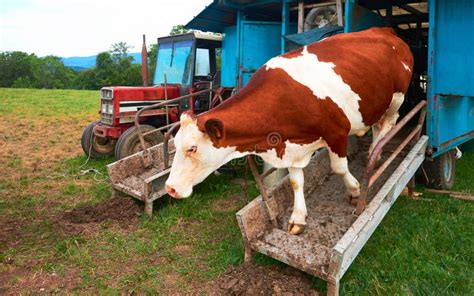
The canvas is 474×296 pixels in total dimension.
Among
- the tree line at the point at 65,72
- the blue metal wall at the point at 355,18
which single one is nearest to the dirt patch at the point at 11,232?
the blue metal wall at the point at 355,18

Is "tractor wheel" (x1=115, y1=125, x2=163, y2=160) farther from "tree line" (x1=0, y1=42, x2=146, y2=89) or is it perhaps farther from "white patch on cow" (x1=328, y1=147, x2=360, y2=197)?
"tree line" (x1=0, y1=42, x2=146, y2=89)

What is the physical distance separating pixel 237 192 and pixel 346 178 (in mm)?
1933

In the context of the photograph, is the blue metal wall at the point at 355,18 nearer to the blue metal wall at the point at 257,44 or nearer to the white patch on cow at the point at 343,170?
the blue metal wall at the point at 257,44

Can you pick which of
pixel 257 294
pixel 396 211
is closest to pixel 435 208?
pixel 396 211

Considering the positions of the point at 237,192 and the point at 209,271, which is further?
the point at 237,192

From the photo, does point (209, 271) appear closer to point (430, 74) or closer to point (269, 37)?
point (430, 74)

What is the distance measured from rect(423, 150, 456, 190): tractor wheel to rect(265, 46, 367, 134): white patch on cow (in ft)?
7.47

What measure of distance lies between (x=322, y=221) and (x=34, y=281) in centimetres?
241

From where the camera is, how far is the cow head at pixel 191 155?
296 centimetres

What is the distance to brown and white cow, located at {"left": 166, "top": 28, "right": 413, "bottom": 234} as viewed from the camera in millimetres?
3018

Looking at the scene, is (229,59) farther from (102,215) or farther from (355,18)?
(102,215)

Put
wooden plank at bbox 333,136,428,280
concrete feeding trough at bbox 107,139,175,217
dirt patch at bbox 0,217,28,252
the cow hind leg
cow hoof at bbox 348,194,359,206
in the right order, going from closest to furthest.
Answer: wooden plank at bbox 333,136,428,280, cow hoof at bbox 348,194,359,206, dirt patch at bbox 0,217,28,252, the cow hind leg, concrete feeding trough at bbox 107,139,175,217

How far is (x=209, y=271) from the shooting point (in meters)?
3.35

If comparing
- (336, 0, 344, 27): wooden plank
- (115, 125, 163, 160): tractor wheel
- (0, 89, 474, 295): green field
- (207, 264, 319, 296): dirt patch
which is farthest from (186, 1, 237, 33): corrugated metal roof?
(207, 264, 319, 296): dirt patch
